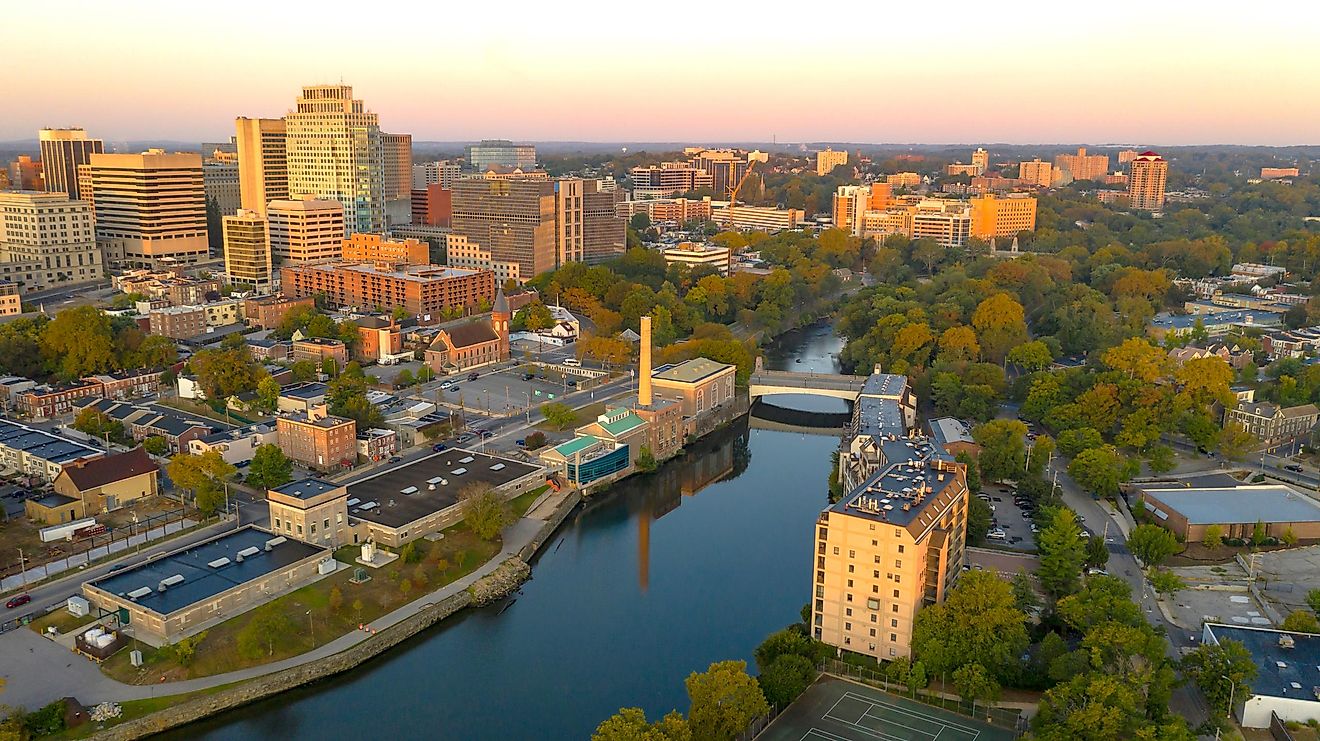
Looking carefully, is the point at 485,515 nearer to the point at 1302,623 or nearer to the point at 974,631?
the point at 974,631

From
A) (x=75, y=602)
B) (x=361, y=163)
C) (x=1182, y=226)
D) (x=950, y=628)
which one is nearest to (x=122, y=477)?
(x=75, y=602)

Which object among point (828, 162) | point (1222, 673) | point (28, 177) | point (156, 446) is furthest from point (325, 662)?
point (828, 162)

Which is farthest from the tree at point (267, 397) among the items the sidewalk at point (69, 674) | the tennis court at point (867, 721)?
the tennis court at point (867, 721)

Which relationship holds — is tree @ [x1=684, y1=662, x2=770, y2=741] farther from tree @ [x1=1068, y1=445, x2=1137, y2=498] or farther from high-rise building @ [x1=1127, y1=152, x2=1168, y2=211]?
high-rise building @ [x1=1127, y1=152, x2=1168, y2=211]

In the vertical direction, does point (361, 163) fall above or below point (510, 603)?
above

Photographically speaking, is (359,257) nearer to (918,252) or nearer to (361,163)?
(361,163)

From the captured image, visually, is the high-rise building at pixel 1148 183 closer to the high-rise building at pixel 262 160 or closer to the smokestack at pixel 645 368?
the high-rise building at pixel 262 160
